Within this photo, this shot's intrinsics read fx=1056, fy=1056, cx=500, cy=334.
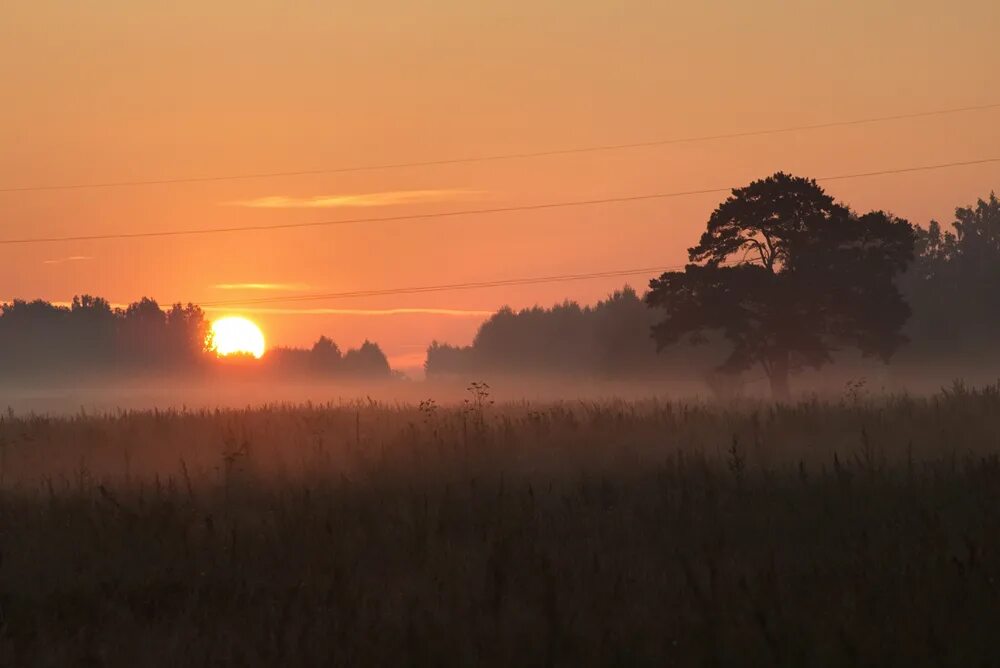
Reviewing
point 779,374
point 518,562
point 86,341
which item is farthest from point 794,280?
point 86,341

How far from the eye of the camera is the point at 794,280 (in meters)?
40.5

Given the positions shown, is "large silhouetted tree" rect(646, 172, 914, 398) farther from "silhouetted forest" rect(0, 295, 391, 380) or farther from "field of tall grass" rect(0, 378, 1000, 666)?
"silhouetted forest" rect(0, 295, 391, 380)

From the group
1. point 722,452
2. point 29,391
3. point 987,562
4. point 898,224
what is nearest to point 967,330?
point 898,224

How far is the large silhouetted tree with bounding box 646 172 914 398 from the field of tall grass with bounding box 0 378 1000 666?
26.6 m

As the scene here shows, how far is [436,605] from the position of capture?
6504 millimetres

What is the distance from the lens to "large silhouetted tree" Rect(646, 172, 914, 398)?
4044 centimetres

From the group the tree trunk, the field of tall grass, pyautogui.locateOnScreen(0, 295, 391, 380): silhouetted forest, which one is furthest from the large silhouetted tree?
pyautogui.locateOnScreen(0, 295, 391, 380): silhouetted forest

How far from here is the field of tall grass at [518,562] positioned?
5.58 metres

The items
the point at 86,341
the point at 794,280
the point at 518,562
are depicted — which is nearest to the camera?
the point at 518,562

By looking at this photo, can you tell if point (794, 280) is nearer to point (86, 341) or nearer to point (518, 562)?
point (518, 562)

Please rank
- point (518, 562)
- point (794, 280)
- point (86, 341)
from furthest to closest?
point (86, 341) < point (794, 280) < point (518, 562)

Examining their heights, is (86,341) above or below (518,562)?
above

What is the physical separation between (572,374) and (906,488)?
389 ft

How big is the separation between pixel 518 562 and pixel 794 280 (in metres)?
35.0
